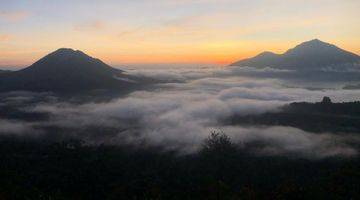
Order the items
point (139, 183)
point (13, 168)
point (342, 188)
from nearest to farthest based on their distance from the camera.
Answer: point (342, 188) → point (139, 183) → point (13, 168)

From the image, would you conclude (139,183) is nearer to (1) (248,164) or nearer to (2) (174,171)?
(2) (174,171)

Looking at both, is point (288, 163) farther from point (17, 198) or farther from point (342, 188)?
point (17, 198)

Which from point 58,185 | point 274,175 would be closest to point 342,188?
point 274,175

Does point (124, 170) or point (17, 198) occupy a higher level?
point (17, 198)

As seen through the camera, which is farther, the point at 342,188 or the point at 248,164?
the point at 248,164

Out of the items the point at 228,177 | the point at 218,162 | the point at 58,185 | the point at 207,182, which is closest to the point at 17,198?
the point at 58,185

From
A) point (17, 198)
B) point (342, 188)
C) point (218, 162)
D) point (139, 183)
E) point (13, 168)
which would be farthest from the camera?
point (218, 162)
